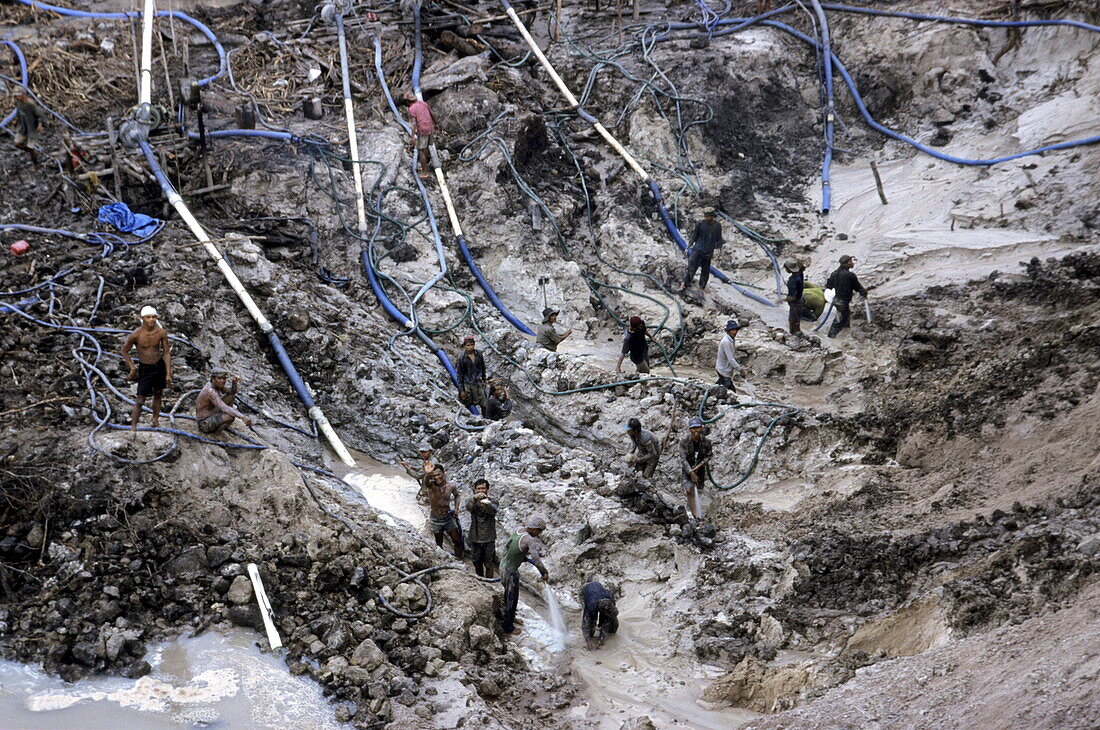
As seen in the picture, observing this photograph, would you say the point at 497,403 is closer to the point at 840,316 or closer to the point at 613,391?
the point at 613,391

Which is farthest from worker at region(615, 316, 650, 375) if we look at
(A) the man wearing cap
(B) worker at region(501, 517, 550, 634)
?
(A) the man wearing cap

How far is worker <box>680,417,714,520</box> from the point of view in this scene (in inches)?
417

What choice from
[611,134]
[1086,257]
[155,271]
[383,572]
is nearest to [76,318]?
[155,271]

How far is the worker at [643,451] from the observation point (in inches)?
424

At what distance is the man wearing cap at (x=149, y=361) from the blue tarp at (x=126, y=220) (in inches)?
155

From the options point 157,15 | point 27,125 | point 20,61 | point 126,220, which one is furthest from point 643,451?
point 157,15

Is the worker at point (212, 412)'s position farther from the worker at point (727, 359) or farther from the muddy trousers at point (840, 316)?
the muddy trousers at point (840, 316)

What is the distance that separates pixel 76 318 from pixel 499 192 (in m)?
6.69

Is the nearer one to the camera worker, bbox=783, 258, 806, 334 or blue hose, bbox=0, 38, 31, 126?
worker, bbox=783, 258, 806, 334

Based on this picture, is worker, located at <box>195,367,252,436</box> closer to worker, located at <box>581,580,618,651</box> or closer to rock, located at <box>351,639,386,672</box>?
rock, located at <box>351,639,386,672</box>

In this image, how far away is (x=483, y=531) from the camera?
31.1 ft

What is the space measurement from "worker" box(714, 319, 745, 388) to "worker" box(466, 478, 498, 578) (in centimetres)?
406

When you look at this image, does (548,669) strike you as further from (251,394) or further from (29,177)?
(29,177)

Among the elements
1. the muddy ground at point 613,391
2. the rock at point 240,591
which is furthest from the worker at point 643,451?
the rock at point 240,591
